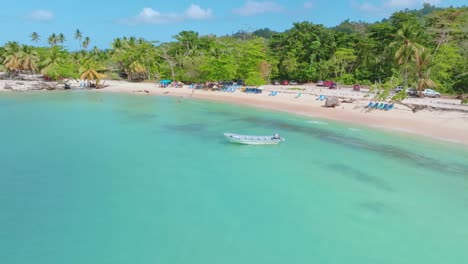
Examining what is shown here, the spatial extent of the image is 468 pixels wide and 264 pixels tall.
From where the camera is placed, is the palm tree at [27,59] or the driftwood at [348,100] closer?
the driftwood at [348,100]

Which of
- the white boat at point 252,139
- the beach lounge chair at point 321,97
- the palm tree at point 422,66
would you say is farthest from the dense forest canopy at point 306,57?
the white boat at point 252,139

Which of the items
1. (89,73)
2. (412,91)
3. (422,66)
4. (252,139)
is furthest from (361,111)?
(89,73)

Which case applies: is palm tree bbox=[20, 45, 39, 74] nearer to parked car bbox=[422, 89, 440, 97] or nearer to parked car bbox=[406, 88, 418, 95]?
parked car bbox=[406, 88, 418, 95]

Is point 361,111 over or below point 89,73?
below

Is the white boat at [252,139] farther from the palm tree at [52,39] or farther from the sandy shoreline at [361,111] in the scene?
the palm tree at [52,39]

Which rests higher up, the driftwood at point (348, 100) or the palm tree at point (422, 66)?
the palm tree at point (422, 66)

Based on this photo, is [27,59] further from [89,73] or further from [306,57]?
[306,57]

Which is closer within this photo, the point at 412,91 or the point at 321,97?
the point at 321,97
